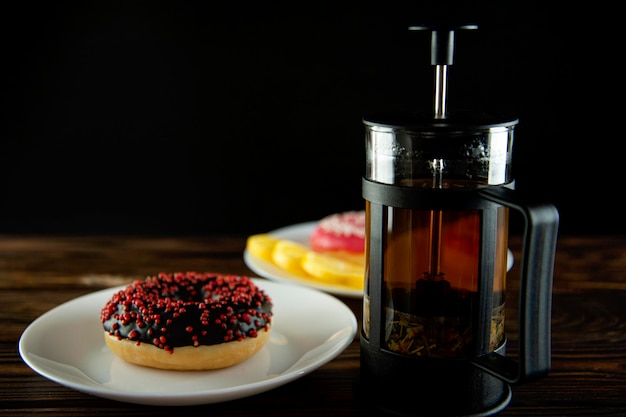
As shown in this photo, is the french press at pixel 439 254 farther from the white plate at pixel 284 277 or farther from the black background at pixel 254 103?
the black background at pixel 254 103

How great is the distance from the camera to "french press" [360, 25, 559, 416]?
996 mm

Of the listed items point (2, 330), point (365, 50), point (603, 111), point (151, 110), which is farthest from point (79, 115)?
point (603, 111)

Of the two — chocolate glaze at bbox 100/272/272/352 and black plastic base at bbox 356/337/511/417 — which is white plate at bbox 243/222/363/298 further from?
black plastic base at bbox 356/337/511/417

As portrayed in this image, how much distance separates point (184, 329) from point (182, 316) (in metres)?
0.02

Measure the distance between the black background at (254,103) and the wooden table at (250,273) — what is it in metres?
0.96

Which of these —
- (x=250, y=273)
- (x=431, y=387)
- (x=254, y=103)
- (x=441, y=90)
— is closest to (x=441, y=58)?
(x=441, y=90)

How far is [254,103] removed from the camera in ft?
9.89

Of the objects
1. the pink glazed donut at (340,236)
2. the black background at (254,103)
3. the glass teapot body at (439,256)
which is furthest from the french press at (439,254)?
the black background at (254,103)

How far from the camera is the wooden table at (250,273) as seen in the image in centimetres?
111

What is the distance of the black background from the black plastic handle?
199 cm

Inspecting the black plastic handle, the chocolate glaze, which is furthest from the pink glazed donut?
the black plastic handle

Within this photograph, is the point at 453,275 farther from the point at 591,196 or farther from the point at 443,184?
the point at 591,196

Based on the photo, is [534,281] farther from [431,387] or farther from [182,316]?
[182,316]

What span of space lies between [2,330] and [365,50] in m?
1.84
